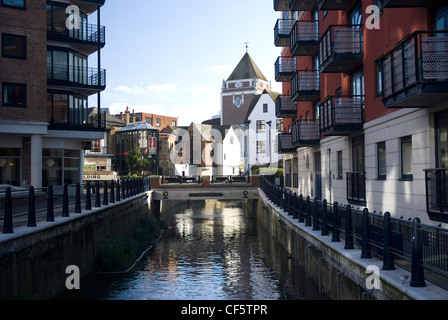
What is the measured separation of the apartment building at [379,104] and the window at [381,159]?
32 millimetres

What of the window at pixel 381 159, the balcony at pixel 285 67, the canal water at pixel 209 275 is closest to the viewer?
the canal water at pixel 209 275

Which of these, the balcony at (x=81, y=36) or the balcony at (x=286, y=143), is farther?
the balcony at (x=286, y=143)

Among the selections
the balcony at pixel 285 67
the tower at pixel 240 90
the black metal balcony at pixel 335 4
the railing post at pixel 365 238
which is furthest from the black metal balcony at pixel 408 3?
the tower at pixel 240 90

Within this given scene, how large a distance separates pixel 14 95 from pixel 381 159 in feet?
61.1

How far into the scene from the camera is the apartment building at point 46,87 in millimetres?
24406

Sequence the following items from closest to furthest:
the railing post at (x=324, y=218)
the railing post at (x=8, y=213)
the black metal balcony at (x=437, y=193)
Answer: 1. the railing post at (x=8, y=213)
2. the black metal balcony at (x=437, y=193)
3. the railing post at (x=324, y=218)

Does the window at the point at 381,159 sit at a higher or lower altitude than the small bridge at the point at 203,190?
higher

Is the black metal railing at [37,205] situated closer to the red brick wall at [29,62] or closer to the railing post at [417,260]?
the red brick wall at [29,62]

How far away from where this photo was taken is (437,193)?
410 inches

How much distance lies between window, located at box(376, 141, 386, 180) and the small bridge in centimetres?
1981

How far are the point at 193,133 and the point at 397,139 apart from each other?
2669 inches

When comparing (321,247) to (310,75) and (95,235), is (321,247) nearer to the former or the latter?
(95,235)

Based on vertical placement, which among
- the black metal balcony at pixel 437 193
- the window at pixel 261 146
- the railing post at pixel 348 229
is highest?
the window at pixel 261 146

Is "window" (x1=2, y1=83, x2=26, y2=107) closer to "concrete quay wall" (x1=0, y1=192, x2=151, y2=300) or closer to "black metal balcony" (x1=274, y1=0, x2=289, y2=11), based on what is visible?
"concrete quay wall" (x1=0, y1=192, x2=151, y2=300)
